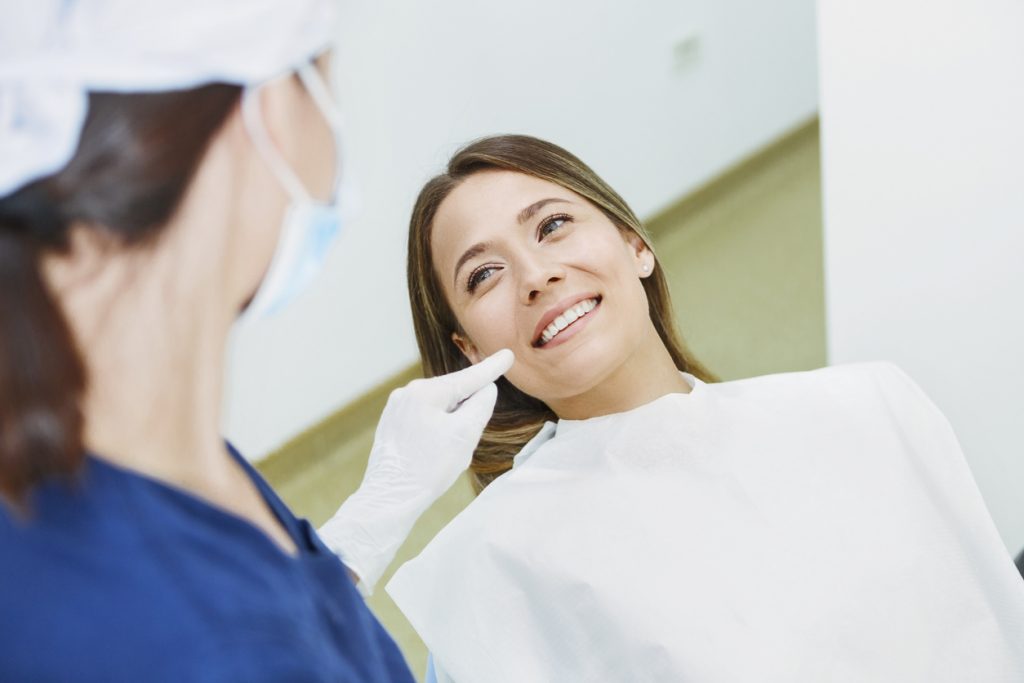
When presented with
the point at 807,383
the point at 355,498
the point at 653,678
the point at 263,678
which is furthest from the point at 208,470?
the point at 807,383

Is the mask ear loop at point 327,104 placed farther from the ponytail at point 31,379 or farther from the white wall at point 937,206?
the white wall at point 937,206

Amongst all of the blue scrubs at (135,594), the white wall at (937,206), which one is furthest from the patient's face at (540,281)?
the blue scrubs at (135,594)

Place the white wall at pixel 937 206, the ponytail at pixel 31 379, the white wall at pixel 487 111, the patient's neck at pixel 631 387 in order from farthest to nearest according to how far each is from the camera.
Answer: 1. the white wall at pixel 487 111
2. the white wall at pixel 937 206
3. the patient's neck at pixel 631 387
4. the ponytail at pixel 31 379

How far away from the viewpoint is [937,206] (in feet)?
5.66

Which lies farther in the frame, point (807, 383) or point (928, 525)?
point (807, 383)

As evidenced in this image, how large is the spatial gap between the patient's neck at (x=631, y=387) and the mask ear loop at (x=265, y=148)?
0.72 meters

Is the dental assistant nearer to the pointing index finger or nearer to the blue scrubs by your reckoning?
the blue scrubs

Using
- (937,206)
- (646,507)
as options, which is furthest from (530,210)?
(937,206)

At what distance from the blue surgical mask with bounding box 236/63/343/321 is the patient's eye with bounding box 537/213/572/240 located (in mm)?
622

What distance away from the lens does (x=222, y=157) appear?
699 millimetres

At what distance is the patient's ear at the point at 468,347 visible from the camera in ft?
4.80

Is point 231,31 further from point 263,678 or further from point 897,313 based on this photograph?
point 897,313

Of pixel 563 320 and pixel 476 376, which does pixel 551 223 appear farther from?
pixel 476 376

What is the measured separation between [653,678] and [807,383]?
48 cm
